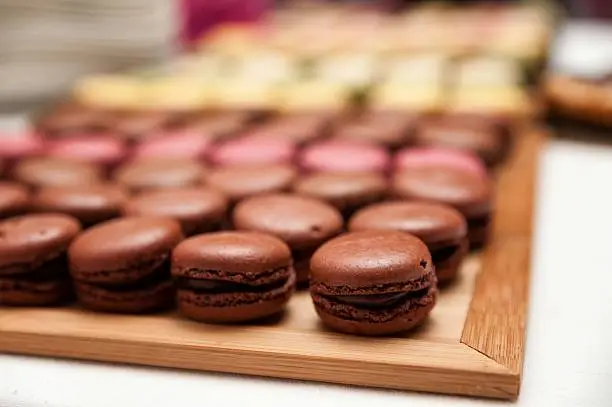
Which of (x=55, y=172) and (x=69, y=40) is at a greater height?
(x=69, y=40)

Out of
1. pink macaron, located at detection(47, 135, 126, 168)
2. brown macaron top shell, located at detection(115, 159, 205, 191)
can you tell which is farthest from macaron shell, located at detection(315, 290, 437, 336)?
pink macaron, located at detection(47, 135, 126, 168)

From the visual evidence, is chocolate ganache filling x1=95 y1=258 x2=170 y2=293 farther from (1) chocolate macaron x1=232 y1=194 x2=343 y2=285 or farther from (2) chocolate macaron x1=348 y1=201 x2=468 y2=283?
(2) chocolate macaron x1=348 y1=201 x2=468 y2=283

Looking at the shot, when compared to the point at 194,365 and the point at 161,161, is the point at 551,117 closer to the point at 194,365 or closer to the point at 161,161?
the point at 161,161

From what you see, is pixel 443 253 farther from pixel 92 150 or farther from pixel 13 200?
pixel 92 150

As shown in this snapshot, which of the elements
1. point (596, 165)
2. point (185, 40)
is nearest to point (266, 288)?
point (596, 165)

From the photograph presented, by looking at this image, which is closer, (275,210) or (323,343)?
(323,343)

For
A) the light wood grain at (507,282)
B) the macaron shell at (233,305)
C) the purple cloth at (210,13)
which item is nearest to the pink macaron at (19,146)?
the macaron shell at (233,305)

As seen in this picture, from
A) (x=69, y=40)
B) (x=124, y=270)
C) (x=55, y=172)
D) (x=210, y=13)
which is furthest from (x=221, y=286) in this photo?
(x=210, y=13)
